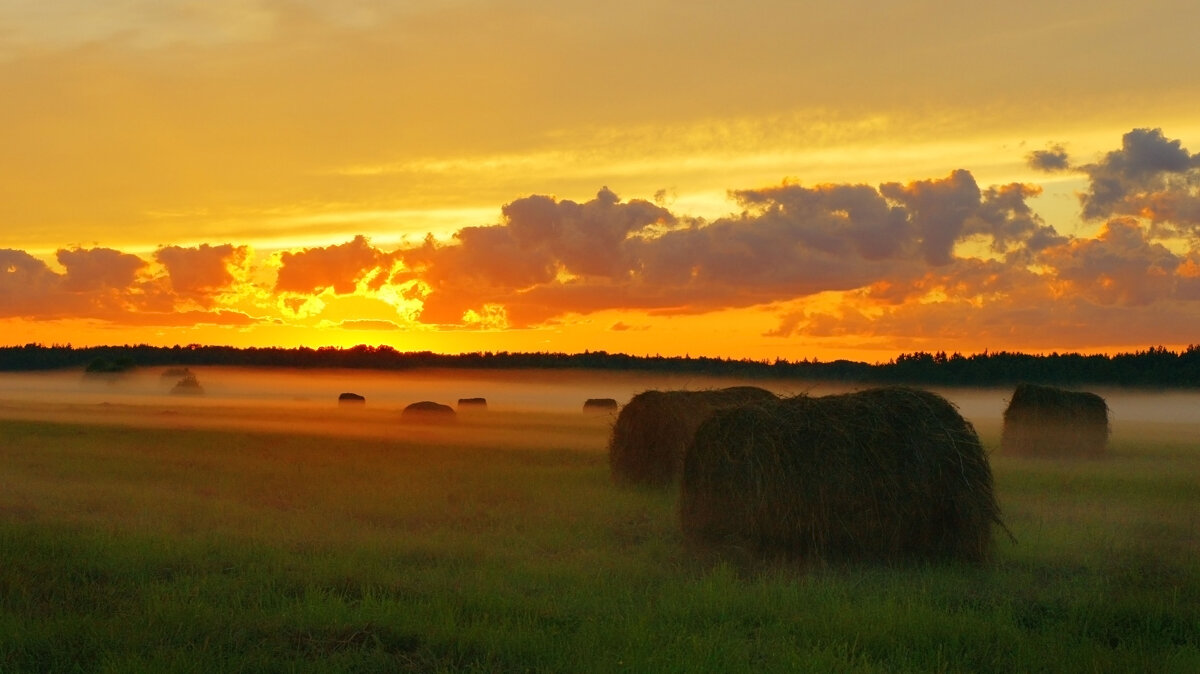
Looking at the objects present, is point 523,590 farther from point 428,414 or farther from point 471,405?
point 471,405

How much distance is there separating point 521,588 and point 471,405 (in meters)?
63.4

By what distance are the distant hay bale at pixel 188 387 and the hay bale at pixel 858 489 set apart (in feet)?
288

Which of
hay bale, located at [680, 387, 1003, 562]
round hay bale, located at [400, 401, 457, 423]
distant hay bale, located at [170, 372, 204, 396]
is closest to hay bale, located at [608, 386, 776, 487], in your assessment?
hay bale, located at [680, 387, 1003, 562]

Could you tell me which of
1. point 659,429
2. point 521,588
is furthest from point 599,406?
point 521,588

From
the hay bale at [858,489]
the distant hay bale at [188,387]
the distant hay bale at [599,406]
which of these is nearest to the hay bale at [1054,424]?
the hay bale at [858,489]

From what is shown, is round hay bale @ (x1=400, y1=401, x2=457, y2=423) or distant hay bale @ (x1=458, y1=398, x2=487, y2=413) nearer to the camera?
round hay bale @ (x1=400, y1=401, x2=457, y2=423)

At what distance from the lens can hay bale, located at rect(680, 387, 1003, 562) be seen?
1452cm

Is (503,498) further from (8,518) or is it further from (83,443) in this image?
(83,443)

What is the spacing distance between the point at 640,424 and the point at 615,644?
14782 mm

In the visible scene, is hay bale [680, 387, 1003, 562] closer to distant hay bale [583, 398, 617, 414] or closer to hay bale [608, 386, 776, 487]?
hay bale [608, 386, 776, 487]

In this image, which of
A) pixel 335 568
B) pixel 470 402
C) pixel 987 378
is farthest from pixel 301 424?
pixel 987 378

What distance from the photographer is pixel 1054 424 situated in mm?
35156

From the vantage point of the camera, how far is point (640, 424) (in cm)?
2458

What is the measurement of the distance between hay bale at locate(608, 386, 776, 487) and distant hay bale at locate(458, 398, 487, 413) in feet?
154
